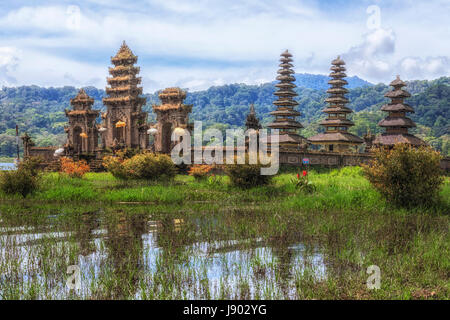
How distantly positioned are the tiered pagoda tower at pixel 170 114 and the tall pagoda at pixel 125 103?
289cm

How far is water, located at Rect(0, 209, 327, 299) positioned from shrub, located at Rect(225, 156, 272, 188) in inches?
329

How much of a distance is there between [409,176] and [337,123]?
92.0 feet

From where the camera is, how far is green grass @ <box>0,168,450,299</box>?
7.36m

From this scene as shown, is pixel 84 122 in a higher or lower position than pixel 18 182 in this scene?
higher

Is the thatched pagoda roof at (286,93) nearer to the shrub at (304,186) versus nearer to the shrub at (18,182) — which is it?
the shrub at (304,186)

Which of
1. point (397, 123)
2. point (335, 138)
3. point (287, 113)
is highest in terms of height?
point (287, 113)

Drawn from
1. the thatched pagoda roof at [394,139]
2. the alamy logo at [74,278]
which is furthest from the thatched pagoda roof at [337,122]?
the alamy logo at [74,278]

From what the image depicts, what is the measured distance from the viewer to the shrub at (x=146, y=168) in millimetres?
25109

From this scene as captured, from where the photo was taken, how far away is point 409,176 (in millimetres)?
16609

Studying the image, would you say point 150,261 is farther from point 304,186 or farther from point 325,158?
point 325,158

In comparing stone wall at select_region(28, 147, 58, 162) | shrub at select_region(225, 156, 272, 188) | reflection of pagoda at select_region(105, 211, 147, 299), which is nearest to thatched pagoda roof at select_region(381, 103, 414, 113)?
shrub at select_region(225, 156, 272, 188)

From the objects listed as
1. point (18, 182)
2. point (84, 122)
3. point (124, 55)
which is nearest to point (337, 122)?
point (124, 55)
